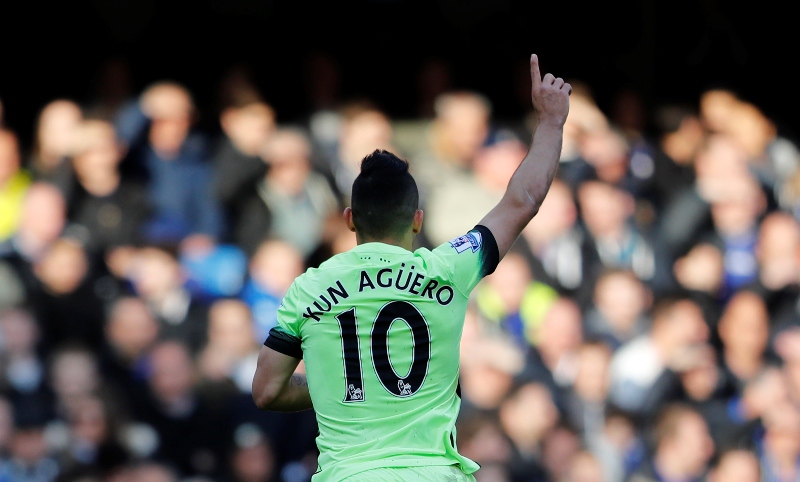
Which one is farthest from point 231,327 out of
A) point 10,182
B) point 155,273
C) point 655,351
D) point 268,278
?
point 655,351

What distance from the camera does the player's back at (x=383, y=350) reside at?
2633 mm

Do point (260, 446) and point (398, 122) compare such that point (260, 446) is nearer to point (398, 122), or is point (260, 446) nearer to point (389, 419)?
point (398, 122)

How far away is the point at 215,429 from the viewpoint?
7.29 metres

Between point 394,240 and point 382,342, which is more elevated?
point 394,240

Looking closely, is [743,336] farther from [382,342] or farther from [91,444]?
[382,342]

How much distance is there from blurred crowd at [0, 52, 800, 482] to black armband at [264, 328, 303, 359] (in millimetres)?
4744

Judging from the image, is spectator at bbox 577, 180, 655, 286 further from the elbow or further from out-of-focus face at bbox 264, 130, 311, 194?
the elbow

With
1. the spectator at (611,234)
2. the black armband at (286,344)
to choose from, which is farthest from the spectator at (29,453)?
the black armband at (286,344)

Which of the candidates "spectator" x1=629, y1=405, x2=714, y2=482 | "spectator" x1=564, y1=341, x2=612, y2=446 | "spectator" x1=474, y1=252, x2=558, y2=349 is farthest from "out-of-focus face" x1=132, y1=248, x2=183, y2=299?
"spectator" x1=629, y1=405, x2=714, y2=482

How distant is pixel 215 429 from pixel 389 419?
16.0 feet

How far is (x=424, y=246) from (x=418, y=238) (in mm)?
102

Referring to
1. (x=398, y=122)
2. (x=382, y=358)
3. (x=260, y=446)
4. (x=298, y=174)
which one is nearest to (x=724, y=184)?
(x=398, y=122)

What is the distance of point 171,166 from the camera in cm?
762

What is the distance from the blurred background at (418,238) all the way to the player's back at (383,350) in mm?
4785
